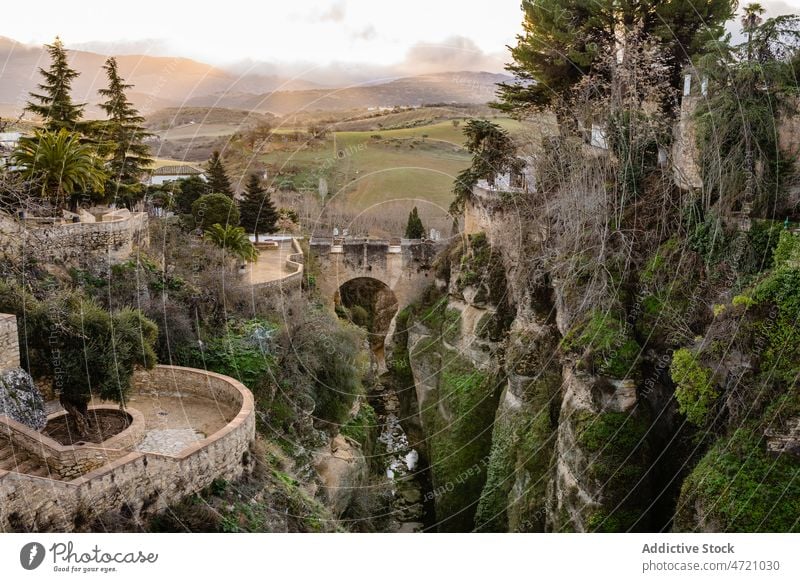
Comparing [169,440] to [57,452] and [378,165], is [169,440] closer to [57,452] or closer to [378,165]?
[57,452]

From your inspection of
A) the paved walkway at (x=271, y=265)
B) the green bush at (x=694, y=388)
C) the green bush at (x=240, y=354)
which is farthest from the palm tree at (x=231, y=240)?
the green bush at (x=694, y=388)

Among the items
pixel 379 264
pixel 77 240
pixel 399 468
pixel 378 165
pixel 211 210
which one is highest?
pixel 378 165

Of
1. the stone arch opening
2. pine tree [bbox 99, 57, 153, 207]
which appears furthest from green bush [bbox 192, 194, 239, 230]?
the stone arch opening

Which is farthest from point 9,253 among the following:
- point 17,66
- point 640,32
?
point 640,32

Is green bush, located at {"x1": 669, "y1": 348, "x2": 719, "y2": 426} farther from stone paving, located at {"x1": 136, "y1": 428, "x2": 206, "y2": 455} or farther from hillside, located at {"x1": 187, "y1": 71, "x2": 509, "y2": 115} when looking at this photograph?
hillside, located at {"x1": 187, "y1": 71, "x2": 509, "y2": 115}

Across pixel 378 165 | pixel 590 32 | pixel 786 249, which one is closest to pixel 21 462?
pixel 786 249

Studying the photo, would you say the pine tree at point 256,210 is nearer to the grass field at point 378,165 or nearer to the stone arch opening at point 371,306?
the grass field at point 378,165
